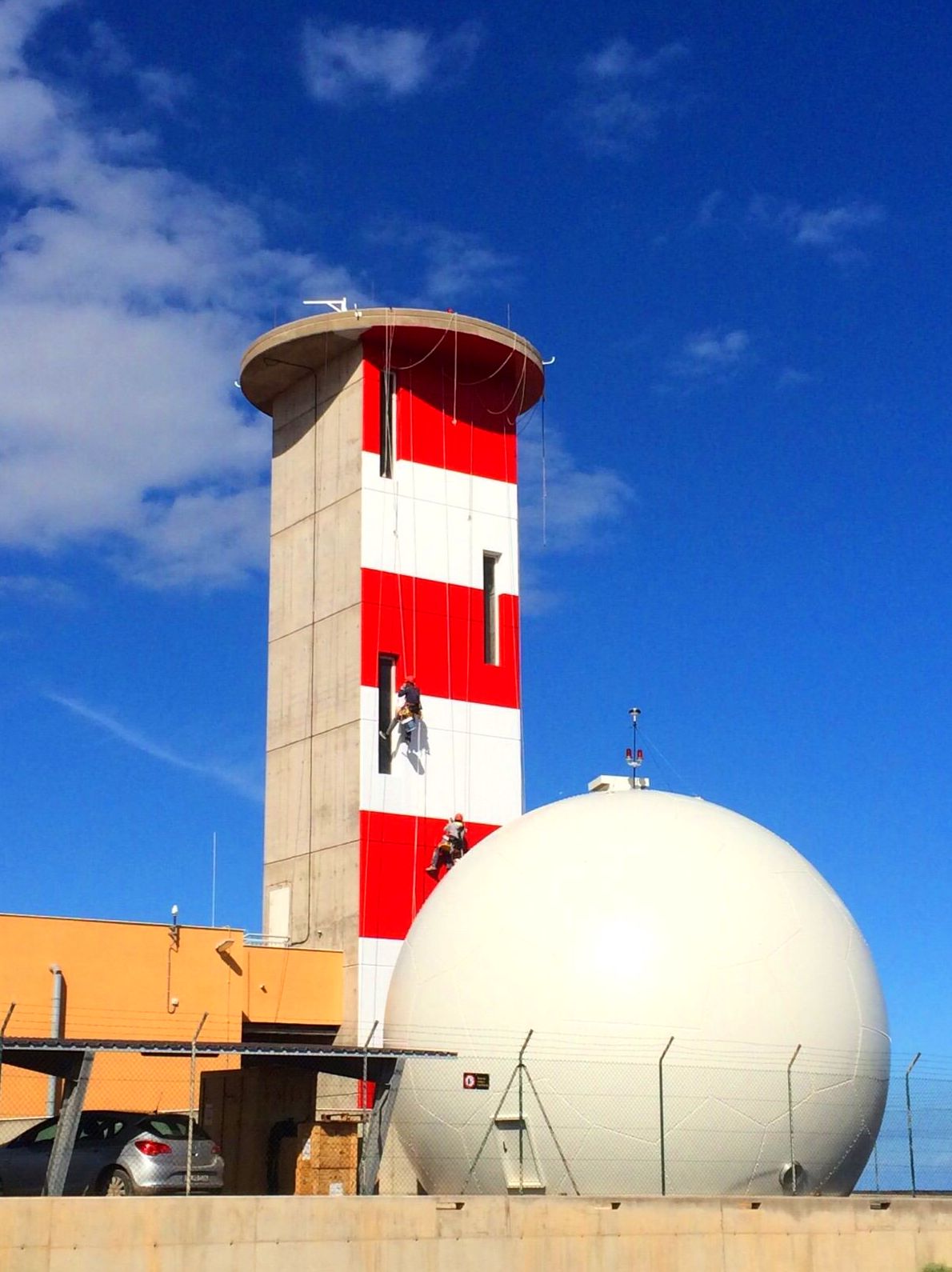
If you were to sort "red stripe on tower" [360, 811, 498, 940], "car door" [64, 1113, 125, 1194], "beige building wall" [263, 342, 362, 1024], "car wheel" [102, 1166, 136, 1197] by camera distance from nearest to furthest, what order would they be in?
"car wheel" [102, 1166, 136, 1197]
"car door" [64, 1113, 125, 1194]
"red stripe on tower" [360, 811, 498, 940]
"beige building wall" [263, 342, 362, 1024]

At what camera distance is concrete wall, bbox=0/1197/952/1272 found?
1598 centimetres

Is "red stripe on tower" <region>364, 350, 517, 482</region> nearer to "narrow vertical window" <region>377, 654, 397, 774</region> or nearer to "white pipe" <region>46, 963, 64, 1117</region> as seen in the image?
"narrow vertical window" <region>377, 654, 397, 774</region>

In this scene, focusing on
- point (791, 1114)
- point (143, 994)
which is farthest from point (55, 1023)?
point (791, 1114)

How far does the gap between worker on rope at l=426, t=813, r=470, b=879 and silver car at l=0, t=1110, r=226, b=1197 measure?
11433 mm

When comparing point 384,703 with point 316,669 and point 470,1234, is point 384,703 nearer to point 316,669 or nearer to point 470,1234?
point 316,669

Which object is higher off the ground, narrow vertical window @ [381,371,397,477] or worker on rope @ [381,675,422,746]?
narrow vertical window @ [381,371,397,477]

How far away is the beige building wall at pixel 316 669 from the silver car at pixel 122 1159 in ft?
34.7

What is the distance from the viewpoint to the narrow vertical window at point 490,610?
33594 mm

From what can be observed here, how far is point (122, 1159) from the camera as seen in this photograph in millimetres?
18688

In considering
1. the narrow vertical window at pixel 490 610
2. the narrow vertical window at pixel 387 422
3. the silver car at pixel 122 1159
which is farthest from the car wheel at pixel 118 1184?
the narrow vertical window at pixel 387 422

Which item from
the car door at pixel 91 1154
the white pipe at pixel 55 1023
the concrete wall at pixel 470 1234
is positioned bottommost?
the concrete wall at pixel 470 1234

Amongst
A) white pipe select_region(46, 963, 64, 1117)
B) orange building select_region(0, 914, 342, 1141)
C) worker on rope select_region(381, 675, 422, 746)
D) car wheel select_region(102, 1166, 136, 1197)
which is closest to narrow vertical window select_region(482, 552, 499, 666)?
worker on rope select_region(381, 675, 422, 746)

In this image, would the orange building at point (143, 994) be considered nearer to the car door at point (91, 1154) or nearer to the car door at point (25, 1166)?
the car door at point (25, 1166)

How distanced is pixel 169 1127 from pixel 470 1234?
12.4ft
